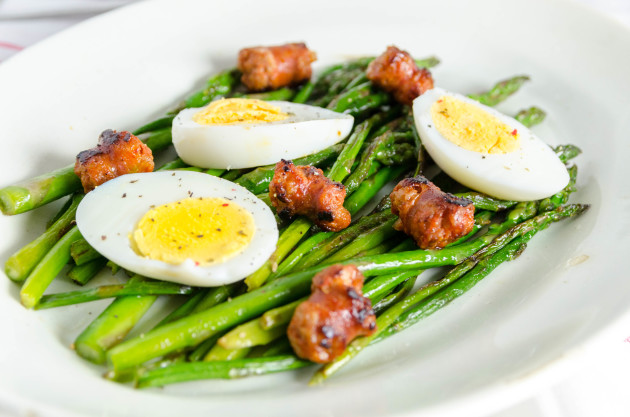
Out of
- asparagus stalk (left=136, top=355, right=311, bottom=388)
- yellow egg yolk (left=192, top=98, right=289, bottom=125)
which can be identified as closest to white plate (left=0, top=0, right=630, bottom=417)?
asparagus stalk (left=136, top=355, right=311, bottom=388)

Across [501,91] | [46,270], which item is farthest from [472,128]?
[46,270]

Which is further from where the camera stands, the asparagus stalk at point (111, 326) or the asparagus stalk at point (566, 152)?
the asparagus stalk at point (566, 152)

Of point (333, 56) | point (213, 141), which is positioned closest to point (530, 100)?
point (333, 56)

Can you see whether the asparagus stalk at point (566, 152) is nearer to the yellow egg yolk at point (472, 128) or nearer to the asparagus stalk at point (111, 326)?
the yellow egg yolk at point (472, 128)

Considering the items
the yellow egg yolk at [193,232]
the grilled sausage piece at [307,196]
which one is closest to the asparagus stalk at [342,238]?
the grilled sausage piece at [307,196]

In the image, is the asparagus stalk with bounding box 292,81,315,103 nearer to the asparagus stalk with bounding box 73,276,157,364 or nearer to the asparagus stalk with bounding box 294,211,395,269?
the asparagus stalk with bounding box 294,211,395,269

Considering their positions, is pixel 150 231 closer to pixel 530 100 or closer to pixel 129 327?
pixel 129 327

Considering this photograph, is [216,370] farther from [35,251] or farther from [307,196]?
[35,251]
